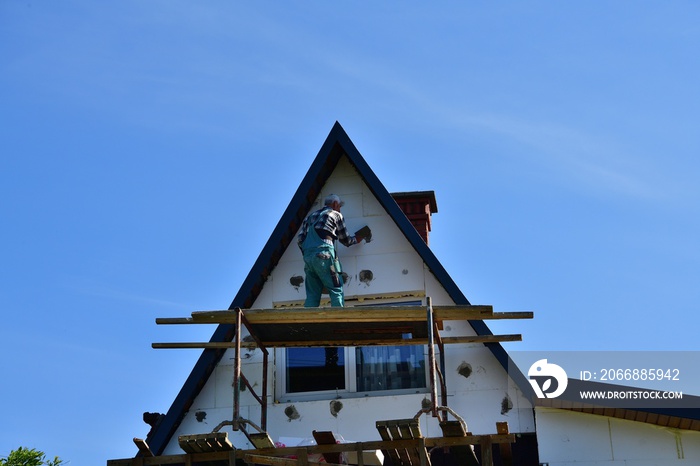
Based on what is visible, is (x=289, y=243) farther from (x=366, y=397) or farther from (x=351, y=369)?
(x=366, y=397)

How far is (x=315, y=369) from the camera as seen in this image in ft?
54.3

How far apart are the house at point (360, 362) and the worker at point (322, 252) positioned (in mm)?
439

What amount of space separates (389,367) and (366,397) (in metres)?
0.68

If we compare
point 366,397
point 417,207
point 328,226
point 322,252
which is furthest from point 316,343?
point 417,207

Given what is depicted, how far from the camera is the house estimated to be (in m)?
14.9

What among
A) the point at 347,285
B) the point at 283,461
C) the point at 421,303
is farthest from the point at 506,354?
the point at 283,461

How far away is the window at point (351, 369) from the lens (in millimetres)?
16203

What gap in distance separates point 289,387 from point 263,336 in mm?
1000

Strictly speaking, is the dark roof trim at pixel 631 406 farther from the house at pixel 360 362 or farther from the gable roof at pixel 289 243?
the gable roof at pixel 289 243

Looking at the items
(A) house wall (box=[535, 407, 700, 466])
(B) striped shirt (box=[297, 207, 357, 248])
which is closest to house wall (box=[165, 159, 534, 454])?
(A) house wall (box=[535, 407, 700, 466])

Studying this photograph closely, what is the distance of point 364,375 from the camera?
16.3 m

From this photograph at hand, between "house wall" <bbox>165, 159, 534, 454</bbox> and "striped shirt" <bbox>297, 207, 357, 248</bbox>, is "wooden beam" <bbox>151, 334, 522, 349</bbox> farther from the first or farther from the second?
"striped shirt" <bbox>297, 207, 357, 248</bbox>

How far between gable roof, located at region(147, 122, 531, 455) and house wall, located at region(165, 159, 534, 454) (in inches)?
5.4

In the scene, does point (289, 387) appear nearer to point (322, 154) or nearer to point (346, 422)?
point (346, 422)
